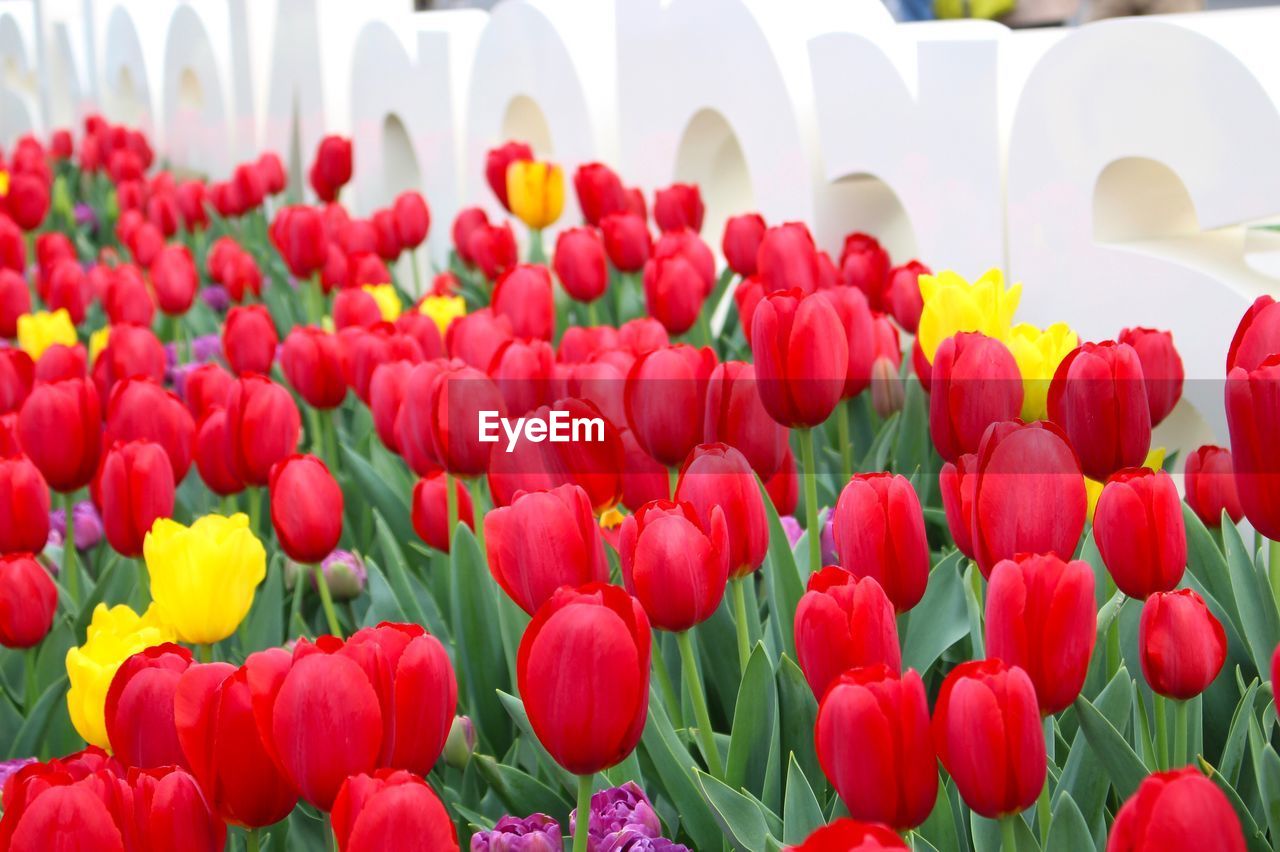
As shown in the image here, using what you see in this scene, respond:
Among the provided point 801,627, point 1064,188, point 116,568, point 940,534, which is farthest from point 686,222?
point 801,627

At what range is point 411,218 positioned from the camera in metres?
2.42

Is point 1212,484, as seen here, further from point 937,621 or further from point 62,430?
point 62,430

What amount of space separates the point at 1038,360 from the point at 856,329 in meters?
0.16

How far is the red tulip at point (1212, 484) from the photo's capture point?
1073mm

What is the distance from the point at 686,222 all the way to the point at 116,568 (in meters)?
1.02

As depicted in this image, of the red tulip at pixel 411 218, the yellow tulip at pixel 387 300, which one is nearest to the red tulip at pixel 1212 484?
the yellow tulip at pixel 387 300

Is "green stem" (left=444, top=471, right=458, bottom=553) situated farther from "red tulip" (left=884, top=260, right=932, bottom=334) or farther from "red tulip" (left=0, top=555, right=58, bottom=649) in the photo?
"red tulip" (left=884, top=260, right=932, bottom=334)

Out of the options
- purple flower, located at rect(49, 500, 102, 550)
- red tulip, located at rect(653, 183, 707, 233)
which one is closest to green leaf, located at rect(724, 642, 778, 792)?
purple flower, located at rect(49, 500, 102, 550)

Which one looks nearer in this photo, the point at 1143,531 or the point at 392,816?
the point at 392,816

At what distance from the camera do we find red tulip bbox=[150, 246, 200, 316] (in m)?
2.23

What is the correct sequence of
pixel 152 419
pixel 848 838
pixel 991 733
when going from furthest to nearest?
pixel 152 419
pixel 991 733
pixel 848 838

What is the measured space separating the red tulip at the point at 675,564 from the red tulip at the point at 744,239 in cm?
102

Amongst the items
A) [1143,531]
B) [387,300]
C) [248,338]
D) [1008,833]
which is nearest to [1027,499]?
[1143,531]

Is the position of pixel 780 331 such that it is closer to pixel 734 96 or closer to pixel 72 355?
pixel 72 355
